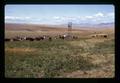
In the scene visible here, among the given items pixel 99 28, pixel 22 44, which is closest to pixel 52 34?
pixel 22 44

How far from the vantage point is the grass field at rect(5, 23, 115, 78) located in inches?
95.5

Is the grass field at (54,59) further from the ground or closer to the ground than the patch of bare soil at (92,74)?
further from the ground

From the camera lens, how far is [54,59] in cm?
244

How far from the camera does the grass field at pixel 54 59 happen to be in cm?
243

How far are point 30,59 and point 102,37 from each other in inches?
28.9

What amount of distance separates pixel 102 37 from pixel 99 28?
9 centimetres

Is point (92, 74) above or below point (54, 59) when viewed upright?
below

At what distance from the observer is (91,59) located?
2.44 metres

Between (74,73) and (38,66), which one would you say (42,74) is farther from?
(74,73)

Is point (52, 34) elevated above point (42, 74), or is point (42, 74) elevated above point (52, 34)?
point (52, 34)

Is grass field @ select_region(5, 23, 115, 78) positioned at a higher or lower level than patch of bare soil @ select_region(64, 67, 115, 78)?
higher
